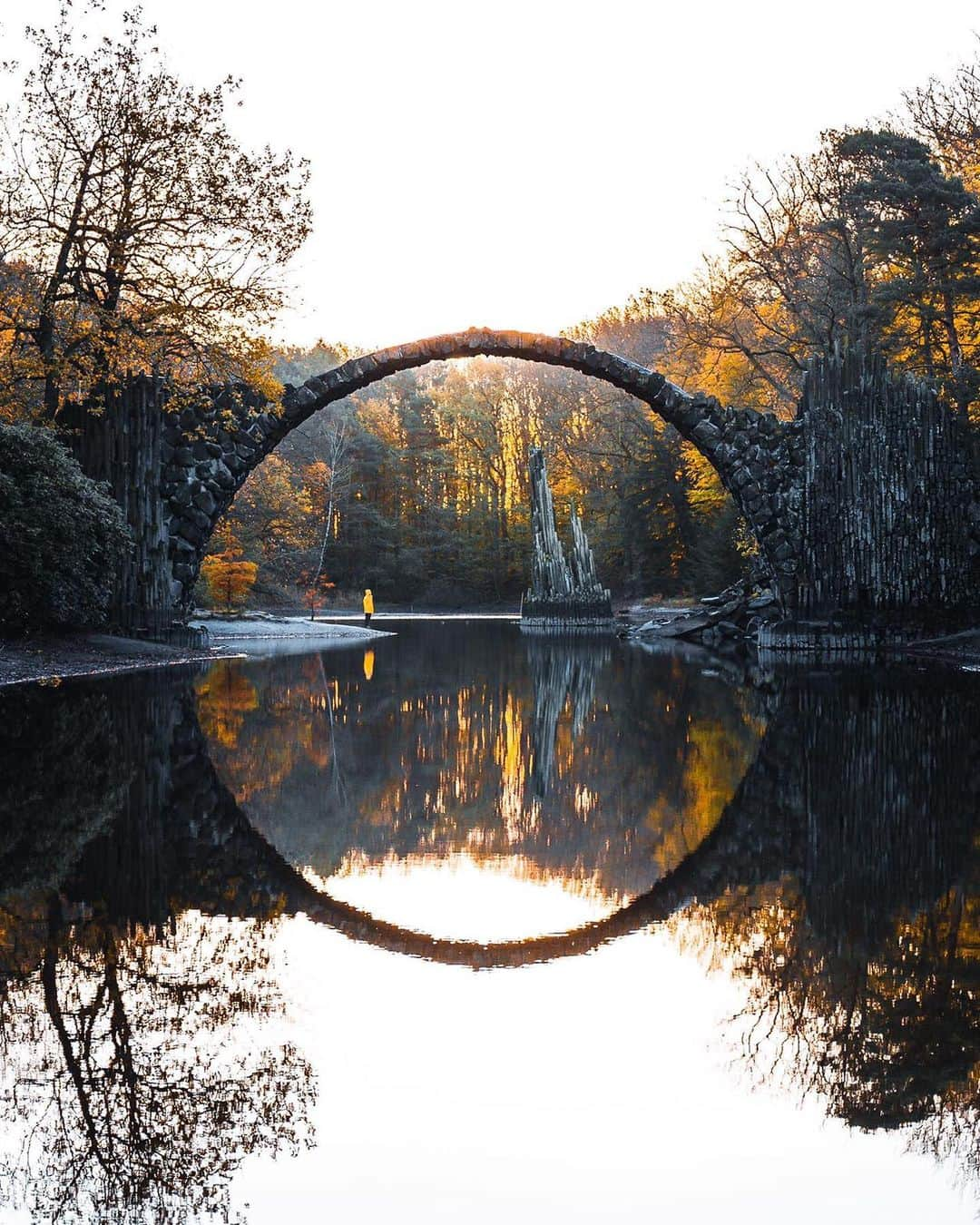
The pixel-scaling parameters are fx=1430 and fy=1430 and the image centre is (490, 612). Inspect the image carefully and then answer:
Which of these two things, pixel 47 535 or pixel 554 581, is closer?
pixel 47 535

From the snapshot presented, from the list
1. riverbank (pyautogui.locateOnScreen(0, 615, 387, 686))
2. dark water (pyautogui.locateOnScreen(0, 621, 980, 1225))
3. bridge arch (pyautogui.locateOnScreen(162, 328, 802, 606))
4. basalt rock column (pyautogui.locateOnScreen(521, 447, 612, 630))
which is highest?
bridge arch (pyautogui.locateOnScreen(162, 328, 802, 606))

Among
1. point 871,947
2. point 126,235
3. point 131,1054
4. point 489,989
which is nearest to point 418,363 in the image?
point 126,235

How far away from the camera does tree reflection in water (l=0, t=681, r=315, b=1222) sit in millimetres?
2664

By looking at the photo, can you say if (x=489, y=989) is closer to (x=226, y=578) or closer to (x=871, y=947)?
(x=871, y=947)

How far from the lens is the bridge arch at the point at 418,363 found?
75.9ft

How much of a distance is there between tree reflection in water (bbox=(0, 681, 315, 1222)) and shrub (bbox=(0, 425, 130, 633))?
44.3 feet

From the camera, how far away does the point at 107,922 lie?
4.58 metres

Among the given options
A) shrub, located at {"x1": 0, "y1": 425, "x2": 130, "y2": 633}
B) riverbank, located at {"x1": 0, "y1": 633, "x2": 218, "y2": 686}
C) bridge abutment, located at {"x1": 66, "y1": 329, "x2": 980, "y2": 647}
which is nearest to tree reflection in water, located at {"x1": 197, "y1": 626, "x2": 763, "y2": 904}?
riverbank, located at {"x1": 0, "y1": 633, "x2": 218, "y2": 686}

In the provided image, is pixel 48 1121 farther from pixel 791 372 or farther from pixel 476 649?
pixel 791 372

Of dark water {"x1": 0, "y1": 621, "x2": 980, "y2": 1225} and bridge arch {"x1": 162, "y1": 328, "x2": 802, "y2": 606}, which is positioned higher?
bridge arch {"x1": 162, "y1": 328, "x2": 802, "y2": 606}

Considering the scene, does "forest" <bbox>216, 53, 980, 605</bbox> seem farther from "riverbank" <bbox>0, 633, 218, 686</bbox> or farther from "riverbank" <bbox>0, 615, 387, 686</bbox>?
"riverbank" <bbox>0, 633, 218, 686</bbox>

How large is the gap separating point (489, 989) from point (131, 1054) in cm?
109

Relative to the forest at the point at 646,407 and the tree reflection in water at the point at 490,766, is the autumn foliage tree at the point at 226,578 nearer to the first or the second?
the forest at the point at 646,407

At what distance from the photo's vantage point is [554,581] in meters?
39.5
